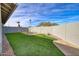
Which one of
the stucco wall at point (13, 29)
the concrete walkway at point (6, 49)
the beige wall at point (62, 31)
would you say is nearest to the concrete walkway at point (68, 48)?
the beige wall at point (62, 31)

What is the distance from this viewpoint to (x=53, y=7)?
225 centimetres

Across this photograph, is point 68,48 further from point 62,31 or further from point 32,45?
point 32,45

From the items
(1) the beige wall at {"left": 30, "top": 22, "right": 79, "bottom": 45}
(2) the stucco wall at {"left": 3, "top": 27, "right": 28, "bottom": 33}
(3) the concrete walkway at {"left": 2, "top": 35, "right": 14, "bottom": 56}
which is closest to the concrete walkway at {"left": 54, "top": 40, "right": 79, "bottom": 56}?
(1) the beige wall at {"left": 30, "top": 22, "right": 79, "bottom": 45}

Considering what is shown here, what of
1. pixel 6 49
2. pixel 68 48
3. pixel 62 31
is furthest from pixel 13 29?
pixel 68 48

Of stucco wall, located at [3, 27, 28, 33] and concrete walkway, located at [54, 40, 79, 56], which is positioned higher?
stucco wall, located at [3, 27, 28, 33]

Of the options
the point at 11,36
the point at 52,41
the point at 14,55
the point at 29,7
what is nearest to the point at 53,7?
the point at 29,7

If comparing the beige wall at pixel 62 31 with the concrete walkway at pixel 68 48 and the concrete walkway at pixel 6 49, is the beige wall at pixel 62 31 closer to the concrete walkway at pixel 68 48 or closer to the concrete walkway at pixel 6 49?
the concrete walkway at pixel 68 48

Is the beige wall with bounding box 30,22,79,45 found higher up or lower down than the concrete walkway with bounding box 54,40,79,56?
higher up

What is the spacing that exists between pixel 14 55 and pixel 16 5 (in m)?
0.71

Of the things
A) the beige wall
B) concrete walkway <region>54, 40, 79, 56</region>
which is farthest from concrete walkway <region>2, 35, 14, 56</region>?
concrete walkway <region>54, 40, 79, 56</region>

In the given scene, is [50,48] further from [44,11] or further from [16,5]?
[16,5]

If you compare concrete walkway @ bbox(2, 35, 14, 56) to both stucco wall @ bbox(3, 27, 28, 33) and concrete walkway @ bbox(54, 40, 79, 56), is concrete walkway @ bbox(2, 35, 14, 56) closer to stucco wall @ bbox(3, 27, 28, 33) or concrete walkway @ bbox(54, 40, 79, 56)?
Result: stucco wall @ bbox(3, 27, 28, 33)

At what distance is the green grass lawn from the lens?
2258mm

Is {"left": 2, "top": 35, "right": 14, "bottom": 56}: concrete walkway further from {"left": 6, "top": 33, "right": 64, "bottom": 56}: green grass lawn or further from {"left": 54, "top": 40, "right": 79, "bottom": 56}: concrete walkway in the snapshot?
{"left": 54, "top": 40, "right": 79, "bottom": 56}: concrete walkway
